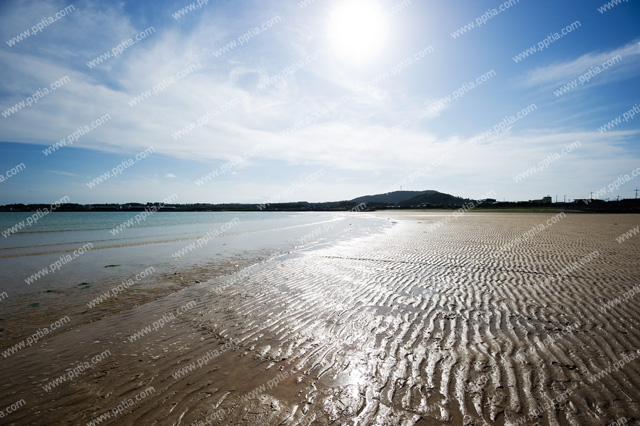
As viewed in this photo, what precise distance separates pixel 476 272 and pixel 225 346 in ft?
31.4

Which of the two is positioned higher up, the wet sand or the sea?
the sea

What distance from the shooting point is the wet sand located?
3537mm

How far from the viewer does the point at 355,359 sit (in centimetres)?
474

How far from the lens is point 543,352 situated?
15.7 feet

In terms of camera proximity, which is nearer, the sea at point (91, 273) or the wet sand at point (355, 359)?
the wet sand at point (355, 359)

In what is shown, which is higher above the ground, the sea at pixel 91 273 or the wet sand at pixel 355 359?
the sea at pixel 91 273

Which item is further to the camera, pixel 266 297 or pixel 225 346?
pixel 266 297

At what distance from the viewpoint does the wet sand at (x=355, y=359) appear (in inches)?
139

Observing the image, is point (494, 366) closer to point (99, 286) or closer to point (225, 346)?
point (225, 346)

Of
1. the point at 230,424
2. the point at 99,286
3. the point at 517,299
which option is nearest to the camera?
the point at 230,424

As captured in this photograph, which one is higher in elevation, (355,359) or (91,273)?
(91,273)

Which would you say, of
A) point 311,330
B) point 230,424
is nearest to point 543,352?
point 311,330

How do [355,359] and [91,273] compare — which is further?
[91,273]

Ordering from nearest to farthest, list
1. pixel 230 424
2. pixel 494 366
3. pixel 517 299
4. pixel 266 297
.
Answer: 1. pixel 230 424
2. pixel 494 366
3. pixel 517 299
4. pixel 266 297
